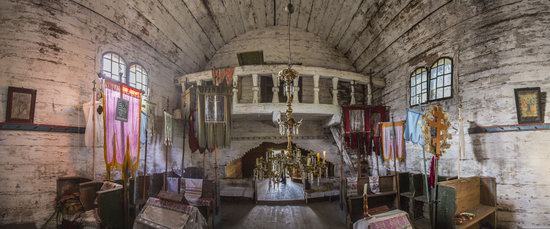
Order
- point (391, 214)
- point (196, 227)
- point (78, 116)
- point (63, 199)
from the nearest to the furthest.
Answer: point (391, 214) → point (196, 227) → point (63, 199) → point (78, 116)

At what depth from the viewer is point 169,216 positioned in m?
4.28

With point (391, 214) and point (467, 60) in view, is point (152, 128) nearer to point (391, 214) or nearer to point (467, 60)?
point (391, 214)

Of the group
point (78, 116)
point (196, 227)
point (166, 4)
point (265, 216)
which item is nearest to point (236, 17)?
point (166, 4)

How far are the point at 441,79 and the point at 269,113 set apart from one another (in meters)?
4.92

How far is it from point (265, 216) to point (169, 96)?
5150mm

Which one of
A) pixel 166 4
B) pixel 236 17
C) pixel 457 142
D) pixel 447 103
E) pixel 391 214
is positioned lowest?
pixel 391 214

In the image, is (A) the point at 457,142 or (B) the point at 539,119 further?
(A) the point at 457,142

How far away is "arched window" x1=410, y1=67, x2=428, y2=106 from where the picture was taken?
7.02 metres

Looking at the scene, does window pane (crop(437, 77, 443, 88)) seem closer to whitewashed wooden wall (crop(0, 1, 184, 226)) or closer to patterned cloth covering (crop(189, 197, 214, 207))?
patterned cloth covering (crop(189, 197, 214, 207))

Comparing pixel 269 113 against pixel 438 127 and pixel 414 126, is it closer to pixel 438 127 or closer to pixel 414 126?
pixel 414 126

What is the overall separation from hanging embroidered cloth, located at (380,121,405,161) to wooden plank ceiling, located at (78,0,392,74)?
9.78 feet

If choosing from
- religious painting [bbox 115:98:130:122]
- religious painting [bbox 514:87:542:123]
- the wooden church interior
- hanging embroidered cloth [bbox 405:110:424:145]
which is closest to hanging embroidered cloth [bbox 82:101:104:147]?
the wooden church interior

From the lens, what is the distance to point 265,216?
7.09 meters

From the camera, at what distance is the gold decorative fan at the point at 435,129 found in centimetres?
525
